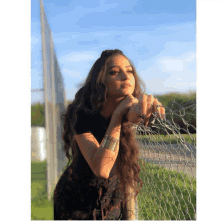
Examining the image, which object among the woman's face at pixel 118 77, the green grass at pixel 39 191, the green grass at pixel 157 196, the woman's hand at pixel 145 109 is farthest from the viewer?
the green grass at pixel 39 191

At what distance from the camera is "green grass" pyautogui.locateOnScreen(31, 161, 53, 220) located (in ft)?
5.92

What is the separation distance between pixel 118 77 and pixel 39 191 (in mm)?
1622

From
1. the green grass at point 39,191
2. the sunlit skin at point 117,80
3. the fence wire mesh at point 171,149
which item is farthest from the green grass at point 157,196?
the green grass at point 39,191

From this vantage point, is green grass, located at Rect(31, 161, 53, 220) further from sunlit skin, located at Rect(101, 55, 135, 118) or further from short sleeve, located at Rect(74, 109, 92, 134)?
sunlit skin, located at Rect(101, 55, 135, 118)

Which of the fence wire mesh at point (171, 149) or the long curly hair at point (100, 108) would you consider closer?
the fence wire mesh at point (171, 149)

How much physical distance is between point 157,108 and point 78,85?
17.9 inches

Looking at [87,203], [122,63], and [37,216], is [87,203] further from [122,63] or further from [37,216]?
[37,216]

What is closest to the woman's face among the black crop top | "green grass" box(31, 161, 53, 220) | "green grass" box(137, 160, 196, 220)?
the black crop top

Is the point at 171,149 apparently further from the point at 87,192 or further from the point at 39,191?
the point at 39,191

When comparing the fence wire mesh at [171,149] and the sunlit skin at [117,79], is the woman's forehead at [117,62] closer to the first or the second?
the sunlit skin at [117,79]

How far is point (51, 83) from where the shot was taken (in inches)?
77.7

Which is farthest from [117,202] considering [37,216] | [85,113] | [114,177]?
[37,216]

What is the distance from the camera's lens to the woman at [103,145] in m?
0.61

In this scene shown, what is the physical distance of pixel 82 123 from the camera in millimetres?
708
